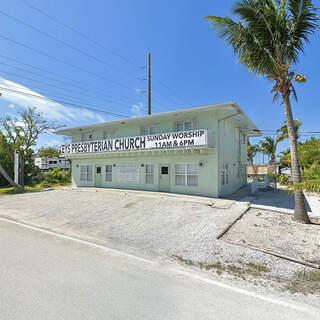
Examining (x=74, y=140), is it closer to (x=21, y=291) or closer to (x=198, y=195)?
(x=198, y=195)

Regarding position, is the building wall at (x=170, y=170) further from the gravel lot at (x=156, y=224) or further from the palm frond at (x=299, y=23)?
the palm frond at (x=299, y=23)

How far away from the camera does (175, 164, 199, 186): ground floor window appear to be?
1334cm

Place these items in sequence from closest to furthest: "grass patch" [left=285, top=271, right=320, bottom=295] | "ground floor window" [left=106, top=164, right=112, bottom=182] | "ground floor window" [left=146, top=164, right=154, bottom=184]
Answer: "grass patch" [left=285, top=271, right=320, bottom=295] < "ground floor window" [left=146, top=164, right=154, bottom=184] < "ground floor window" [left=106, top=164, right=112, bottom=182]

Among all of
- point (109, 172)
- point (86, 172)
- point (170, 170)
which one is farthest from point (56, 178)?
point (170, 170)

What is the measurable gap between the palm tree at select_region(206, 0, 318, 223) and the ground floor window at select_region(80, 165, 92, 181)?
50.6ft

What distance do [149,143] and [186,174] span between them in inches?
136

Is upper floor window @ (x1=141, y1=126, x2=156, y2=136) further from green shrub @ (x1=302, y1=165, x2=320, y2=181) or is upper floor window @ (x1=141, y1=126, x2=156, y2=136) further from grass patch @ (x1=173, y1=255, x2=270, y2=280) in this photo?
grass patch @ (x1=173, y1=255, x2=270, y2=280)

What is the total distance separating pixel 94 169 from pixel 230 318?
56.3 ft

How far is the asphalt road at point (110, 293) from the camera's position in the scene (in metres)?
2.98

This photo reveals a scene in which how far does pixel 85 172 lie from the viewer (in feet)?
62.0

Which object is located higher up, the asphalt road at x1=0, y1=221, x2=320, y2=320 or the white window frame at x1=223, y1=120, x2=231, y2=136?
the white window frame at x1=223, y1=120, x2=231, y2=136

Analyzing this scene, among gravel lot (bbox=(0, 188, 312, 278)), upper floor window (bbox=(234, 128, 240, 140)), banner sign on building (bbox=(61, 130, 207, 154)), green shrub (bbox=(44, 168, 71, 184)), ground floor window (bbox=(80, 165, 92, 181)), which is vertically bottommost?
gravel lot (bbox=(0, 188, 312, 278))

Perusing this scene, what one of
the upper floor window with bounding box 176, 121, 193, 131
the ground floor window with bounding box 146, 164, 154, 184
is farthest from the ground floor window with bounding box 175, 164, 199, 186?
the upper floor window with bounding box 176, 121, 193, 131

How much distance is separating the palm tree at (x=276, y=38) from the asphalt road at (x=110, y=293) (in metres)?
6.34
